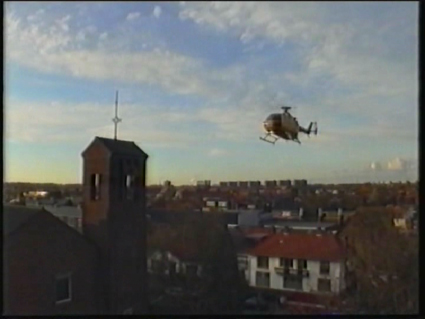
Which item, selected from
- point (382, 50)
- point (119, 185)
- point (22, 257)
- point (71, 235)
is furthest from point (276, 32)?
point (22, 257)

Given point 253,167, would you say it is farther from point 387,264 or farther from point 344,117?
point 387,264

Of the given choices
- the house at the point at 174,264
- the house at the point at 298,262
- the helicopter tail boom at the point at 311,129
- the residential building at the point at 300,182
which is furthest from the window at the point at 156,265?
the helicopter tail boom at the point at 311,129

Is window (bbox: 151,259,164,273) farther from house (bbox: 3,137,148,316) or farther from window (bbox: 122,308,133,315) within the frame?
window (bbox: 122,308,133,315)

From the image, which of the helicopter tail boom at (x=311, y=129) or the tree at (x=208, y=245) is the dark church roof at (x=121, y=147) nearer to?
the tree at (x=208, y=245)

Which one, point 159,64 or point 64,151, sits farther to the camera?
point 159,64

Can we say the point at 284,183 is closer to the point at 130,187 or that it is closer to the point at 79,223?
the point at 130,187

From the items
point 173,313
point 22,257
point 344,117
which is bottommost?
point 173,313

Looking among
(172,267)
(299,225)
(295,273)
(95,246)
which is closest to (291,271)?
(295,273)
